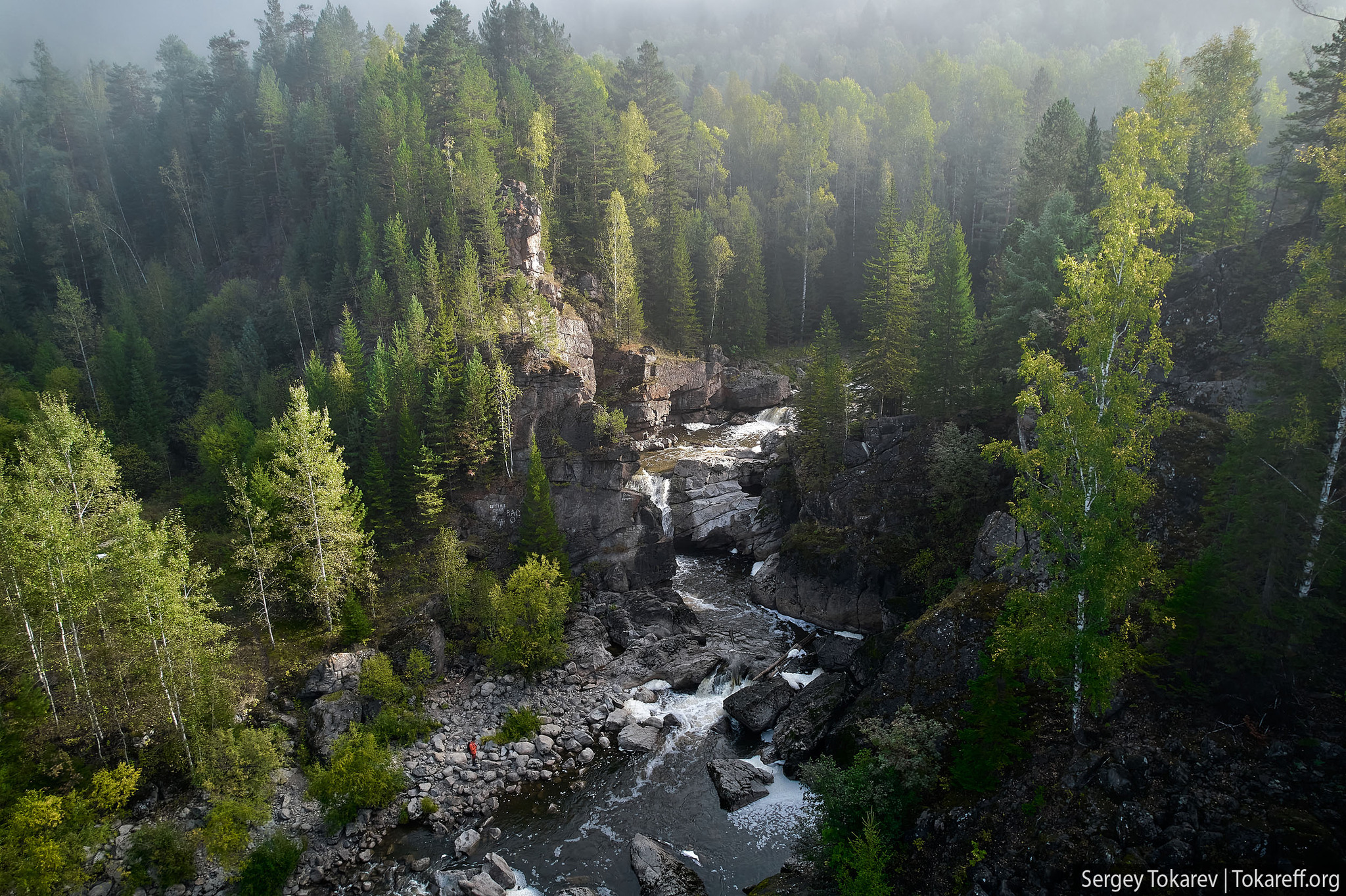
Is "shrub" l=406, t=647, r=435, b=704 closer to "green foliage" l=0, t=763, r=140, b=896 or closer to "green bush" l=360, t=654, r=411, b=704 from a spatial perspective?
"green bush" l=360, t=654, r=411, b=704

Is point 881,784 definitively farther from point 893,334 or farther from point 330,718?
point 893,334

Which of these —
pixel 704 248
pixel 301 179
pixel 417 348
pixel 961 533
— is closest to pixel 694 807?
pixel 961 533

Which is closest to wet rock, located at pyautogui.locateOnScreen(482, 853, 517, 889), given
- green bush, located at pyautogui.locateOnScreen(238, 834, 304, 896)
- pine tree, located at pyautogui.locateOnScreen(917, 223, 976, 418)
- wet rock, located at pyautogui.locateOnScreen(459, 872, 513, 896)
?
wet rock, located at pyautogui.locateOnScreen(459, 872, 513, 896)

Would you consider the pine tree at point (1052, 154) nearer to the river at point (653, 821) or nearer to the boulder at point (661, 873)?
the river at point (653, 821)

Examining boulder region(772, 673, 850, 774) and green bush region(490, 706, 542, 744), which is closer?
boulder region(772, 673, 850, 774)

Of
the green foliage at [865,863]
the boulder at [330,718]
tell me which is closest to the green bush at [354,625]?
the boulder at [330,718]
